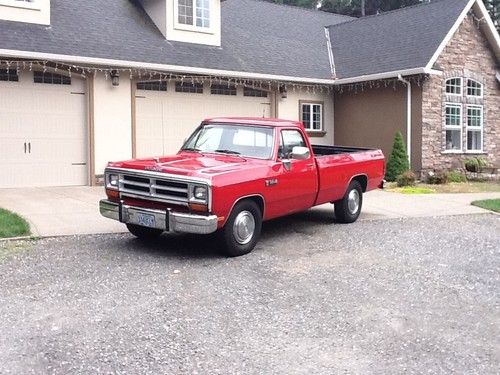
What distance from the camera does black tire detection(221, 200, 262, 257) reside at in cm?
743

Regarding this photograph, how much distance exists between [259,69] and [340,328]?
13376mm

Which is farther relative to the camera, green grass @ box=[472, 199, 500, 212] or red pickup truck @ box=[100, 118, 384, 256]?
green grass @ box=[472, 199, 500, 212]

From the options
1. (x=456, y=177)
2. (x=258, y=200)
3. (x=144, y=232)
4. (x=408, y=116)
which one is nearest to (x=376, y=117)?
(x=408, y=116)

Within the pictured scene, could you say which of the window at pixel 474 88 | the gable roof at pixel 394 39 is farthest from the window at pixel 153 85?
the window at pixel 474 88

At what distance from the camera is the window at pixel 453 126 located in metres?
18.9

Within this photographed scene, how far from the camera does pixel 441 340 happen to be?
16.1ft

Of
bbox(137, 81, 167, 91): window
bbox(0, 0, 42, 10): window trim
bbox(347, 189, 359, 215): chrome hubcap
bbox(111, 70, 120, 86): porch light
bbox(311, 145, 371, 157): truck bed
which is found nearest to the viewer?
bbox(347, 189, 359, 215): chrome hubcap

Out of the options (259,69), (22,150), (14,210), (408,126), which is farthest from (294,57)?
(14,210)

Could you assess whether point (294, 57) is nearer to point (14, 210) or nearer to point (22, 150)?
point (22, 150)

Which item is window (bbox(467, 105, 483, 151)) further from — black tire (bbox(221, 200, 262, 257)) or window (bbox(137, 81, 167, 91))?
black tire (bbox(221, 200, 262, 257))

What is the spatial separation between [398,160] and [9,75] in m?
10.8

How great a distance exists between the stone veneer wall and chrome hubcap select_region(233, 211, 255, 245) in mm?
11656

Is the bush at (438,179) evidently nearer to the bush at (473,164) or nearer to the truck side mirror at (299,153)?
the bush at (473,164)

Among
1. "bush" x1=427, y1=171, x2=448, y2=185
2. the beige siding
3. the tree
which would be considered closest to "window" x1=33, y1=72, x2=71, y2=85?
the beige siding
